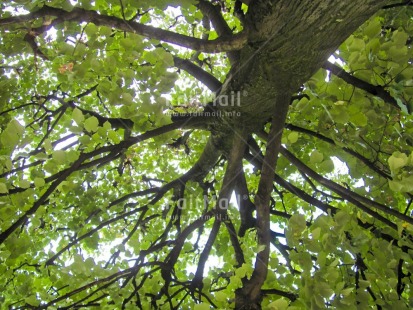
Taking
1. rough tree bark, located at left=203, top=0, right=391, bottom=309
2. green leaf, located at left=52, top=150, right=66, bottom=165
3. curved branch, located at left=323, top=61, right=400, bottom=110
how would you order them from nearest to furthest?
rough tree bark, located at left=203, top=0, right=391, bottom=309 < green leaf, located at left=52, top=150, right=66, bottom=165 < curved branch, located at left=323, top=61, right=400, bottom=110

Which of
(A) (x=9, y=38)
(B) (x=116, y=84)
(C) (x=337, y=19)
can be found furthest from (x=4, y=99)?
(C) (x=337, y=19)

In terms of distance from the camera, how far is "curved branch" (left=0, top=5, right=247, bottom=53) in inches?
56.3

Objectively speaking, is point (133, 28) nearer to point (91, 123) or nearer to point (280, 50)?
point (91, 123)

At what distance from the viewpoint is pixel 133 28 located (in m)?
1.53

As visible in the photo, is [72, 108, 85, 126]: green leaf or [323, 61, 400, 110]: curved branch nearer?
[72, 108, 85, 126]: green leaf

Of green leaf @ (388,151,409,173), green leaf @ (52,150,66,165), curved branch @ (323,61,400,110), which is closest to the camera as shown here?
green leaf @ (388,151,409,173)

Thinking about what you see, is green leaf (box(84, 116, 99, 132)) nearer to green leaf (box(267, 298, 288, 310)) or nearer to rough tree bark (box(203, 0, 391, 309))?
rough tree bark (box(203, 0, 391, 309))

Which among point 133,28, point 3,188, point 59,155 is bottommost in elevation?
point 3,188

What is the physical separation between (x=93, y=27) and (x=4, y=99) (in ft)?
3.80

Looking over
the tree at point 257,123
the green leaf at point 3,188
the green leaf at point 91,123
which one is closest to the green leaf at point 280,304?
the tree at point 257,123

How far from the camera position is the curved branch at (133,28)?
143cm

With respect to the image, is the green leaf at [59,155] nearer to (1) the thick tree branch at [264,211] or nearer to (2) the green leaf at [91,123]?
(2) the green leaf at [91,123]

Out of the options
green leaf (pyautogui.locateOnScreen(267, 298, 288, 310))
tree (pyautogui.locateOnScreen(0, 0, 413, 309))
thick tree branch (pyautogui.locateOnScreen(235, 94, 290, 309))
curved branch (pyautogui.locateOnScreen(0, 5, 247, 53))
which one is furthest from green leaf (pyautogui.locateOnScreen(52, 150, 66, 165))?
green leaf (pyautogui.locateOnScreen(267, 298, 288, 310))

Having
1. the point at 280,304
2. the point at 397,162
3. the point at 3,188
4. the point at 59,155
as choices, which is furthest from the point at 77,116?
the point at 397,162
